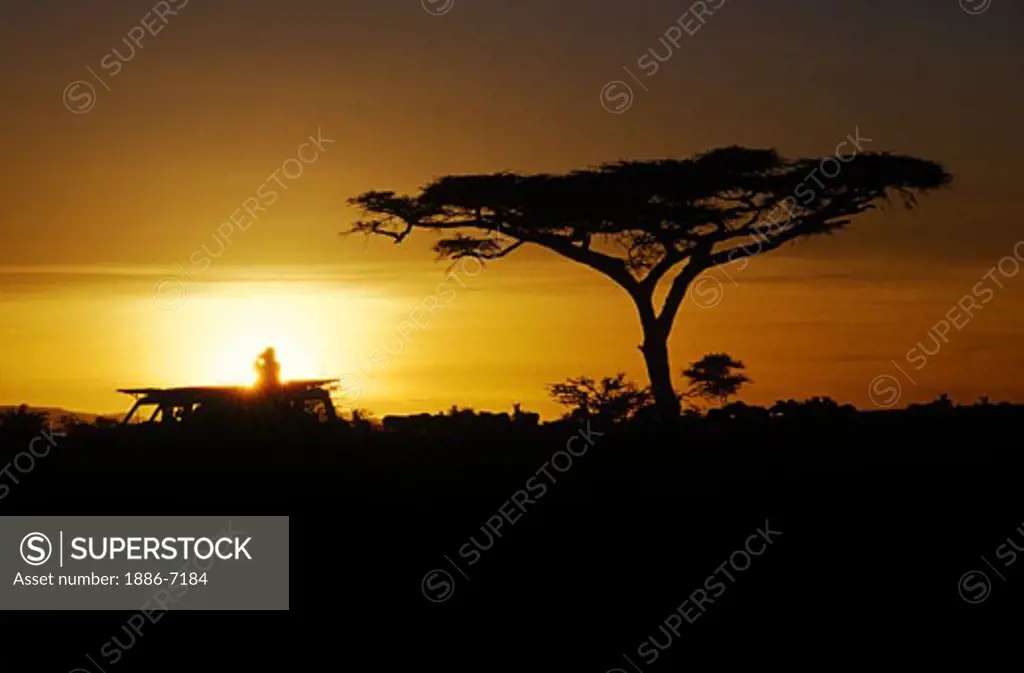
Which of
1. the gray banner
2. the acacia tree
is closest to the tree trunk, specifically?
the acacia tree

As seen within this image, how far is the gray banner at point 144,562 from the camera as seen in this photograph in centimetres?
1831

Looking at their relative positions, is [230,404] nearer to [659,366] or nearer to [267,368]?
[267,368]

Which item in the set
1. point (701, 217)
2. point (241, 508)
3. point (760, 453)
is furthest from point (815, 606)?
point (701, 217)

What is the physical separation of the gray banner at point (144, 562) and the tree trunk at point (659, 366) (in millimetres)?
18353

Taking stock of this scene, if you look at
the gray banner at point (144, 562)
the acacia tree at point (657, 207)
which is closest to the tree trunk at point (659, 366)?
the acacia tree at point (657, 207)

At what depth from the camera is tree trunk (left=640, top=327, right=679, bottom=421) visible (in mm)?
38938

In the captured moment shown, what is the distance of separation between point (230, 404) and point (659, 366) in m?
10.5

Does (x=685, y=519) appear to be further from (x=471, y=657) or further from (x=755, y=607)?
(x=471, y=657)

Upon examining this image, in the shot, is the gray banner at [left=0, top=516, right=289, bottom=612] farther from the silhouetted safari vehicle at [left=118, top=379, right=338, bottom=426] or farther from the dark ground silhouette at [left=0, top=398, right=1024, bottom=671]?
the silhouetted safari vehicle at [left=118, top=379, right=338, bottom=426]

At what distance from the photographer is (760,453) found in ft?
92.2

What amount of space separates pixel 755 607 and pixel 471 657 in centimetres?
319

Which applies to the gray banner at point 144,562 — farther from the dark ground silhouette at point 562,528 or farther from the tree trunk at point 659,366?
the tree trunk at point 659,366

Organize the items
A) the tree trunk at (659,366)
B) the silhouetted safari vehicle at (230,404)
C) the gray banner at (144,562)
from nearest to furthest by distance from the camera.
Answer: the gray banner at (144,562)
the silhouetted safari vehicle at (230,404)
the tree trunk at (659,366)

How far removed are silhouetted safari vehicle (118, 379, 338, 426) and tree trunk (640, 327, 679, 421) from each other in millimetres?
7490
